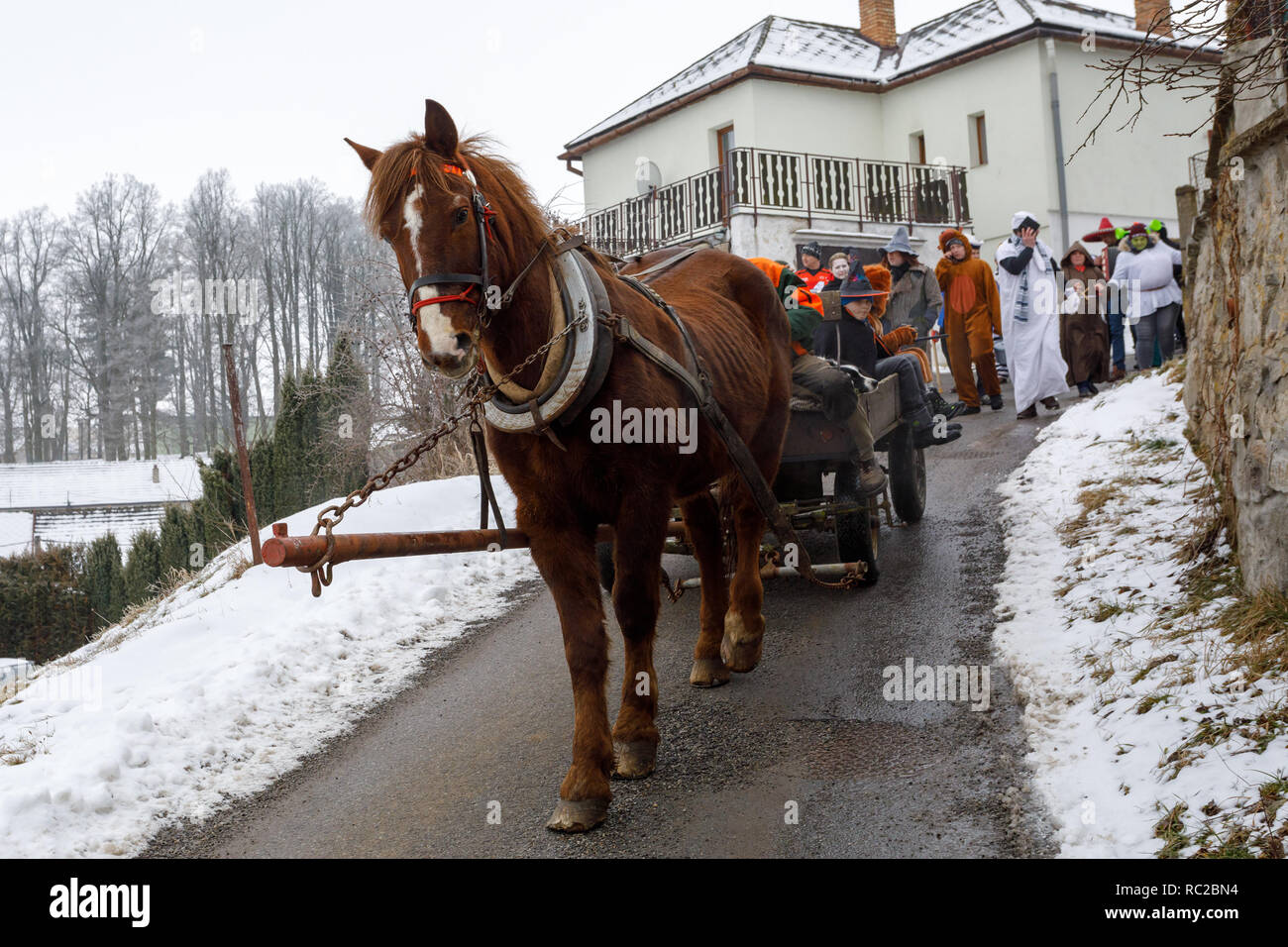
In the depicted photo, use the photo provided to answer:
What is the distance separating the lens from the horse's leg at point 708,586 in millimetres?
5215

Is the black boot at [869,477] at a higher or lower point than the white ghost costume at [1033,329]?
lower

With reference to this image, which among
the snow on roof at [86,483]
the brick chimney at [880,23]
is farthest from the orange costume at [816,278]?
the snow on roof at [86,483]

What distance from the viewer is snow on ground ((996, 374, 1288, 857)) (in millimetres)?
3256

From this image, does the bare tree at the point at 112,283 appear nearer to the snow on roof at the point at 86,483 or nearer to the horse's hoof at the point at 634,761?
the snow on roof at the point at 86,483

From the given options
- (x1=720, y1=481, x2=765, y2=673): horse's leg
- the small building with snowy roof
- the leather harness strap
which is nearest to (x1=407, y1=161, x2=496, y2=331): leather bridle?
the leather harness strap

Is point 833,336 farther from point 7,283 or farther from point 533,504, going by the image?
point 7,283

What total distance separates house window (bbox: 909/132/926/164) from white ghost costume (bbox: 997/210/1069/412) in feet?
44.3

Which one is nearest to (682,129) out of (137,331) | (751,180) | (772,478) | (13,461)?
(751,180)

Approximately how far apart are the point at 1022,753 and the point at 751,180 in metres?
18.0

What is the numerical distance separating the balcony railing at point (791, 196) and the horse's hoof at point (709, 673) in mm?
15991

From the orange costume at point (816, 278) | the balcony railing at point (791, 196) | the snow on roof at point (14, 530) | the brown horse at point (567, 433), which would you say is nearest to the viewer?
the brown horse at point (567, 433)

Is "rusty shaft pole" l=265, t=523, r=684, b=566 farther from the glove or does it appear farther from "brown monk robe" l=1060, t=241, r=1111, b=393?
"brown monk robe" l=1060, t=241, r=1111, b=393

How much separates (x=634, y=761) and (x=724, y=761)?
1.22 ft
